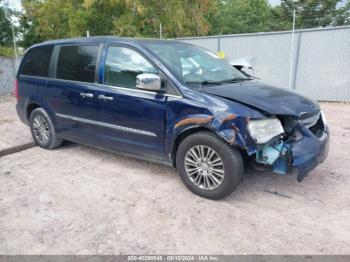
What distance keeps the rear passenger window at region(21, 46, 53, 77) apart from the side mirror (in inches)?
84.9

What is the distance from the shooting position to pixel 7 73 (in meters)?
13.1

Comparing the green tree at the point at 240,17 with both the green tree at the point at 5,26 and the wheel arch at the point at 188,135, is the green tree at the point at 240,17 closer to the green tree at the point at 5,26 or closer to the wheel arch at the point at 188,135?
the green tree at the point at 5,26

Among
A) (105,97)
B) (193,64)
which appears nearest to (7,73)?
(105,97)

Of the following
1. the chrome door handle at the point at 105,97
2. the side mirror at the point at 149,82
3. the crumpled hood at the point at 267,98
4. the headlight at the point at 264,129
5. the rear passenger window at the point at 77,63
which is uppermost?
the rear passenger window at the point at 77,63

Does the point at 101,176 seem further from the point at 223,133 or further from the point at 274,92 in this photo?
the point at 274,92

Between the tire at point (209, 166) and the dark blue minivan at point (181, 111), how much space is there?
1 cm

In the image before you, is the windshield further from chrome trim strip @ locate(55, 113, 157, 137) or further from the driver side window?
chrome trim strip @ locate(55, 113, 157, 137)

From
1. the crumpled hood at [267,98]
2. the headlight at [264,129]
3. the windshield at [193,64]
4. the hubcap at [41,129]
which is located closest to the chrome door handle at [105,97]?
the windshield at [193,64]

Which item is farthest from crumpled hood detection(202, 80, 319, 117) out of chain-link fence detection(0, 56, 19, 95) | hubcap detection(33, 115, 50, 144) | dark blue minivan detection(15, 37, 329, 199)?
chain-link fence detection(0, 56, 19, 95)

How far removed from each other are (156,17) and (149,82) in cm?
1199

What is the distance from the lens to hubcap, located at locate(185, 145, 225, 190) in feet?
10.9

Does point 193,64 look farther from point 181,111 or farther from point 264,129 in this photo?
point 264,129

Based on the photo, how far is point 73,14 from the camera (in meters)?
15.1

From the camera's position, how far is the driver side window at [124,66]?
3779 mm
